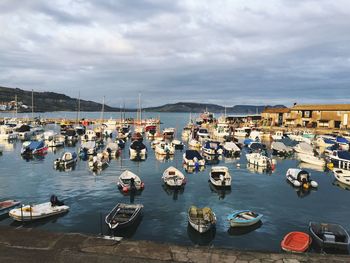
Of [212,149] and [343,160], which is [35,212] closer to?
[212,149]

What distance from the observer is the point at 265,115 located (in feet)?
431

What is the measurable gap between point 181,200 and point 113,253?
2241cm

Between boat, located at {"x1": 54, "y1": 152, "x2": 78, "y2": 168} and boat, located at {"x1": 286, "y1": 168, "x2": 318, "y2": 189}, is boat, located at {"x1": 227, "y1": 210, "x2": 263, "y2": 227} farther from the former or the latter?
boat, located at {"x1": 54, "y1": 152, "x2": 78, "y2": 168}

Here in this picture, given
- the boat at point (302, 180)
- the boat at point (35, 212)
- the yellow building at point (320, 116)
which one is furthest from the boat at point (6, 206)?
the yellow building at point (320, 116)

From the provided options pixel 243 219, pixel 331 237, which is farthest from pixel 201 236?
pixel 331 237

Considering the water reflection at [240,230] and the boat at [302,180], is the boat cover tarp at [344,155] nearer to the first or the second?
the boat at [302,180]

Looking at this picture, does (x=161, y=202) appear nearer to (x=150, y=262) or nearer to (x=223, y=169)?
(x=223, y=169)

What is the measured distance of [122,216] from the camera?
82.3ft

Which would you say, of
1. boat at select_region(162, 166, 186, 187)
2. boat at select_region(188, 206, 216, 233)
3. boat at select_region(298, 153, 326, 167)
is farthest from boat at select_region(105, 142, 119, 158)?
boat at select_region(188, 206, 216, 233)

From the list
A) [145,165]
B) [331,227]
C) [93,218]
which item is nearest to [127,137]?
[145,165]

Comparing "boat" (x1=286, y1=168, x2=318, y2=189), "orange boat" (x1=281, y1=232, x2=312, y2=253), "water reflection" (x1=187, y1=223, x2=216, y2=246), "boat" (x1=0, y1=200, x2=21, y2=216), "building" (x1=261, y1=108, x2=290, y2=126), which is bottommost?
"water reflection" (x1=187, y1=223, x2=216, y2=246)

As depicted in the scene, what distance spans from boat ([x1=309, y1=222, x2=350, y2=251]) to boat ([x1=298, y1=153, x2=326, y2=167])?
35.8 metres

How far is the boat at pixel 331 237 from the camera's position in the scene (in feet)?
68.9

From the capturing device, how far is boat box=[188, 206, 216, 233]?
76.8ft
